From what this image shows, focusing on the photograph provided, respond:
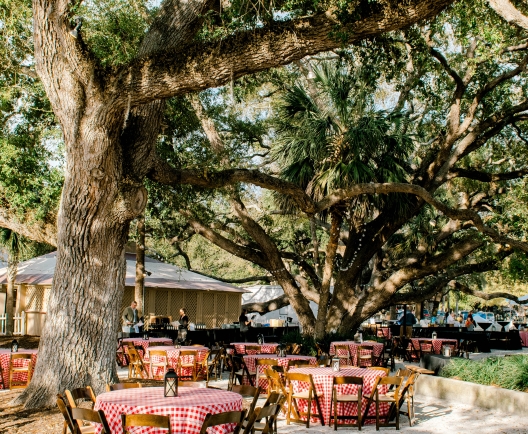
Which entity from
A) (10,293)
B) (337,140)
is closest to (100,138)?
(337,140)

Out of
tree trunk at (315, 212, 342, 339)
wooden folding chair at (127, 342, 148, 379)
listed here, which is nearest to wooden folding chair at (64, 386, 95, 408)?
wooden folding chair at (127, 342, 148, 379)

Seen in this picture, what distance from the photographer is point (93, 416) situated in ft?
17.4

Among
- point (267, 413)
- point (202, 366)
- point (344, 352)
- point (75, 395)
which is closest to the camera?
point (267, 413)

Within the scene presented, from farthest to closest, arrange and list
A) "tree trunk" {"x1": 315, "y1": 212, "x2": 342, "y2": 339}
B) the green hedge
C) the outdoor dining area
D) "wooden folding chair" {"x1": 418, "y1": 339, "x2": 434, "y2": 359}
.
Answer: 1. "wooden folding chair" {"x1": 418, "y1": 339, "x2": 434, "y2": 359}
2. "tree trunk" {"x1": 315, "y1": 212, "x2": 342, "y2": 339}
3. the green hedge
4. the outdoor dining area

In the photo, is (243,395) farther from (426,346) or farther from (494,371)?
(426,346)

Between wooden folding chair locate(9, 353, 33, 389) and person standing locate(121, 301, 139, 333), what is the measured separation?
5.74 m

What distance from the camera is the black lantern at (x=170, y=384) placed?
6.12 metres

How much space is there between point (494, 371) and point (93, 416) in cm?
802

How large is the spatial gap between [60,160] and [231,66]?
26.2 ft

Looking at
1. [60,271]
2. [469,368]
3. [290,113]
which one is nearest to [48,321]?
[60,271]

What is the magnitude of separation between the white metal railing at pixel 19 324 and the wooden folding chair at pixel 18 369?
13.1 metres

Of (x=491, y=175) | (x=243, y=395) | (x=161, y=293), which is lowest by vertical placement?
(x=243, y=395)

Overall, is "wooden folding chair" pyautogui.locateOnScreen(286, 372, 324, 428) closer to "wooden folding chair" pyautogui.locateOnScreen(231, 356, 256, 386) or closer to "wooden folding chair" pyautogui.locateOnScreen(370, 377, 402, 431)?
"wooden folding chair" pyautogui.locateOnScreen(370, 377, 402, 431)

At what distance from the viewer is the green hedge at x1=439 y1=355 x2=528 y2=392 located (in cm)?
1052
